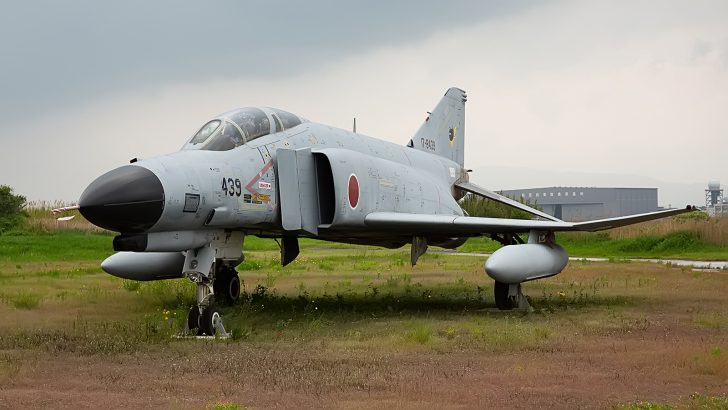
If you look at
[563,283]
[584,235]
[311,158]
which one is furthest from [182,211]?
[584,235]

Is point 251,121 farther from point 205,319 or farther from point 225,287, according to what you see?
point 225,287

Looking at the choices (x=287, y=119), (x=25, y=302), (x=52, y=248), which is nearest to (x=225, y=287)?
(x=25, y=302)

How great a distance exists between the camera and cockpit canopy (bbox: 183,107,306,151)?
1066 centimetres

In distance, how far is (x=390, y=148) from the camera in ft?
48.8

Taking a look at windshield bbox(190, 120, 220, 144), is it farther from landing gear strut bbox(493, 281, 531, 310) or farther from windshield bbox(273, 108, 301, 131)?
landing gear strut bbox(493, 281, 531, 310)

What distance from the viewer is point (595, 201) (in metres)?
106

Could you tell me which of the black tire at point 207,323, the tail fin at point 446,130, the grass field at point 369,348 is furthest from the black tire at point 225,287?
the tail fin at point 446,130

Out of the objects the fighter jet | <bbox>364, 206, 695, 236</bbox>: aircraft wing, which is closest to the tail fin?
the fighter jet

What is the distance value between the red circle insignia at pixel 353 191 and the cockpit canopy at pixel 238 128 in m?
1.19

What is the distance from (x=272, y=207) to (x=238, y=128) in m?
1.13

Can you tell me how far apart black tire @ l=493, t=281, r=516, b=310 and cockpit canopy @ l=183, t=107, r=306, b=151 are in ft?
13.9

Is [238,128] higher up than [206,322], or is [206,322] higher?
[238,128]

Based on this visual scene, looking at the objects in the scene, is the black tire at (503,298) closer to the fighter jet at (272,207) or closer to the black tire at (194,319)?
the fighter jet at (272,207)

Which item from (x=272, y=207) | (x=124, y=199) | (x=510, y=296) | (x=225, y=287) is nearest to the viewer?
(x=124, y=199)
